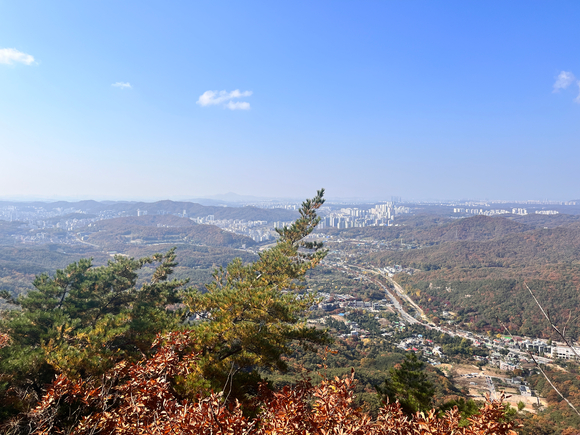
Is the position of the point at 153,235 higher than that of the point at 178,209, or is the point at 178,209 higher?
the point at 178,209

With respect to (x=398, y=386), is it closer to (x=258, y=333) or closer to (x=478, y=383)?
(x=258, y=333)

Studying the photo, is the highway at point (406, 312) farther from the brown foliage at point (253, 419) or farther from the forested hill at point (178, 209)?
the forested hill at point (178, 209)

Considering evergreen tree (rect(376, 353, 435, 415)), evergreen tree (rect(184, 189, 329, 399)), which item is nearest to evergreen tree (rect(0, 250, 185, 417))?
evergreen tree (rect(184, 189, 329, 399))

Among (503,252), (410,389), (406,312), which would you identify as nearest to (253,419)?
(410,389)

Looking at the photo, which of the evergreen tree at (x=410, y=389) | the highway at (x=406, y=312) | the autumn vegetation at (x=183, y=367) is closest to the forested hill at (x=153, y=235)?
the highway at (x=406, y=312)

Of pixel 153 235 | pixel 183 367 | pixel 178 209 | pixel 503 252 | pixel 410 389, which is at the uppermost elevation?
pixel 183 367

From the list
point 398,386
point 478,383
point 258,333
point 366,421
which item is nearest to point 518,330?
point 478,383

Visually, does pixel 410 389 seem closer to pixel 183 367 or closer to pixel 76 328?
pixel 183 367

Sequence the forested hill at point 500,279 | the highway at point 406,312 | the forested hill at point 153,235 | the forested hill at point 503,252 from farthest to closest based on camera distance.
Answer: the forested hill at point 153,235
the forested hill at point 503,252
the forested hill at point 500,279
the highway at point 406,312
